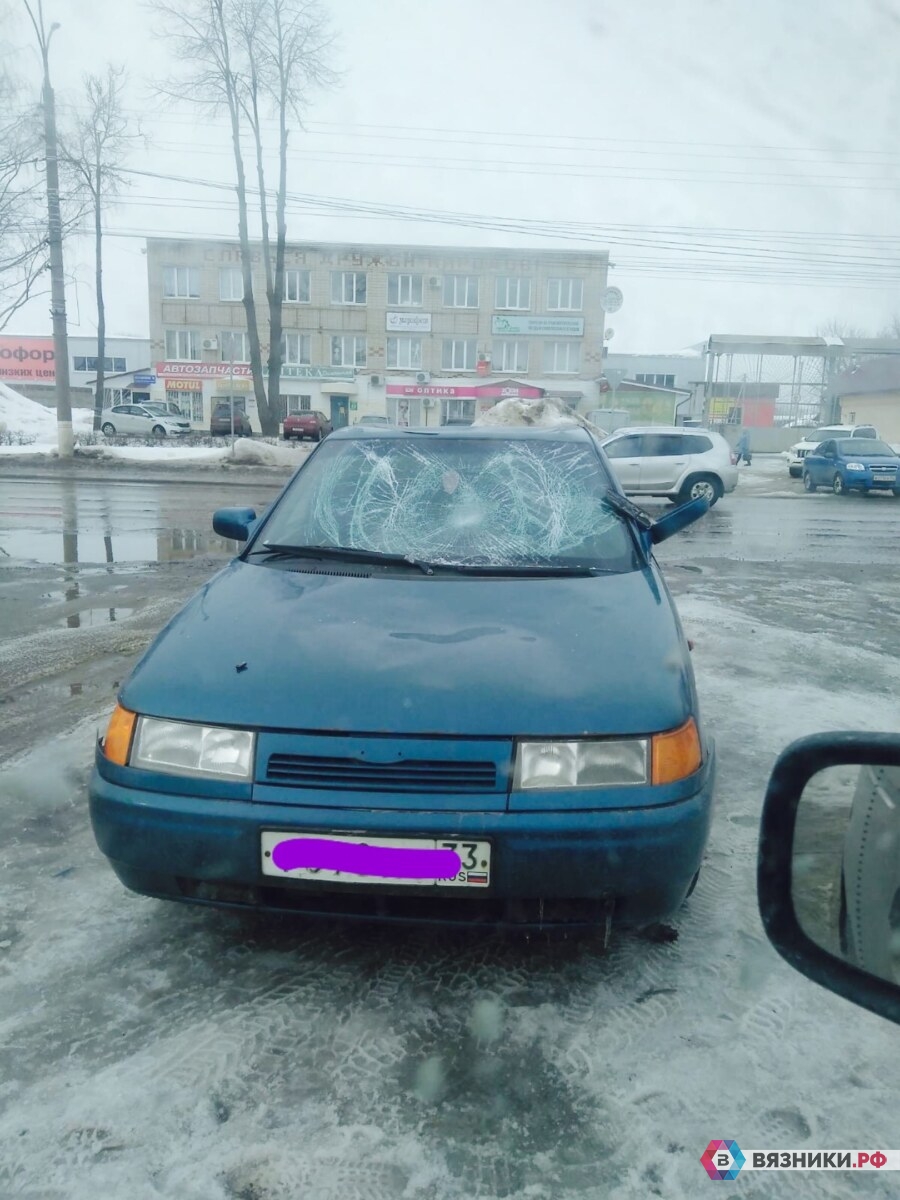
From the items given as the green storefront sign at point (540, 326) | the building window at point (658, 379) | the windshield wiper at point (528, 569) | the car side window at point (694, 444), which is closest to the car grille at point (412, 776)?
the windshield wiper at point (528, 569)

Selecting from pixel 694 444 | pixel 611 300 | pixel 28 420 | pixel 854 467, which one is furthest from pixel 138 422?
pixel 854 467

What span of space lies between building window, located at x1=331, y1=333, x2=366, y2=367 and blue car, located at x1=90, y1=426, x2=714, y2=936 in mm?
49599

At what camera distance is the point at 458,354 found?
5047 centimetres

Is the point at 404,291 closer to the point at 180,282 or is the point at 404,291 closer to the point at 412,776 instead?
the point at 180,282

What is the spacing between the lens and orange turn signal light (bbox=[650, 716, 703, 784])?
223 centimetres

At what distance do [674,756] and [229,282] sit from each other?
52301 millimetres

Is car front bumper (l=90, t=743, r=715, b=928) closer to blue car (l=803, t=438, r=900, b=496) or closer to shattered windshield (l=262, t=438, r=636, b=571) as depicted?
shattered windshield (l=262, t=438, r=636, b=571)

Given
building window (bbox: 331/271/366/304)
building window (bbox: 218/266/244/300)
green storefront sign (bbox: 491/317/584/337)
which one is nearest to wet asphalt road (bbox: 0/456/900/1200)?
green storefront sign (bbox: 491/317/584/337)

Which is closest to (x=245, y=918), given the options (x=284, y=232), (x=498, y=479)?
(x=498, y=479)

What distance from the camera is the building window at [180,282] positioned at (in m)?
49.9

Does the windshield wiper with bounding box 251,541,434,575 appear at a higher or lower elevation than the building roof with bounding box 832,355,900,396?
lower

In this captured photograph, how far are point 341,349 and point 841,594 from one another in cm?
4554

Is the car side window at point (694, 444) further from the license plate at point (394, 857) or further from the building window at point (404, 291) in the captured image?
the building window at point (404, 291)

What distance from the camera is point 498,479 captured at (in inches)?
146
